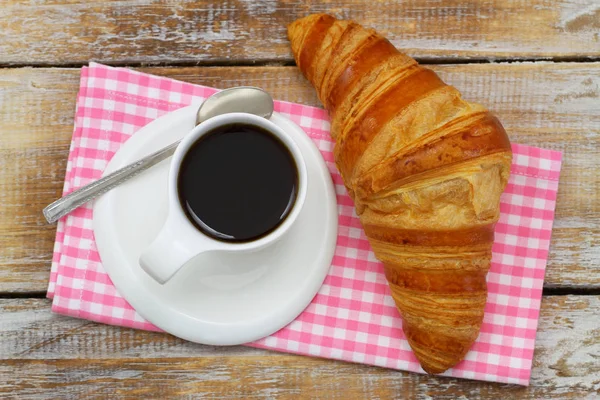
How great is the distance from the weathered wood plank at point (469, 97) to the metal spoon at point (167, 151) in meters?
0.08

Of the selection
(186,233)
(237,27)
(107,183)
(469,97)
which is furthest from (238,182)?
(469,97)

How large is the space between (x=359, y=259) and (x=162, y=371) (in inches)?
14.0

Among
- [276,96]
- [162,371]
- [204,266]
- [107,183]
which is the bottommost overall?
[162,371]

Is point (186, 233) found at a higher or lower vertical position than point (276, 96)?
lower

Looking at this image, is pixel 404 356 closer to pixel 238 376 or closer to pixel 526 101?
pixel 238 376

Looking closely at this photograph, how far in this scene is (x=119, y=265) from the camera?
0.95m

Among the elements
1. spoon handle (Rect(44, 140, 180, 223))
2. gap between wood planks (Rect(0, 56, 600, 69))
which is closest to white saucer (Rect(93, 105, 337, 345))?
spoon handle (Rect(44, 140, 180, 223))

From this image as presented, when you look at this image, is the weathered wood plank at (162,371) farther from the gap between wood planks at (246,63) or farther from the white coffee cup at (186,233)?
the gap between wood planks at (246,63)

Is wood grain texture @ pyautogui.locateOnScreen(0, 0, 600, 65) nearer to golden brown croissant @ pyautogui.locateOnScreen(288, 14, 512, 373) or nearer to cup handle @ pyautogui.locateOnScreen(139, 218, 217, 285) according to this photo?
golden brown croissant @ pyautogui.locateOnScreen(288, 14, 512, 373)

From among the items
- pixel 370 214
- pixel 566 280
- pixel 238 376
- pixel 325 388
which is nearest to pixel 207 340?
pixel 238 376

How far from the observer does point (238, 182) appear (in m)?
0.85

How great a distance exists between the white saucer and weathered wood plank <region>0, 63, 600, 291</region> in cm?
13

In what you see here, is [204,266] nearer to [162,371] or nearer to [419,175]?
[162,371]

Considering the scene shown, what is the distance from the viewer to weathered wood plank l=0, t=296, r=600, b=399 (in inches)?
40.0
